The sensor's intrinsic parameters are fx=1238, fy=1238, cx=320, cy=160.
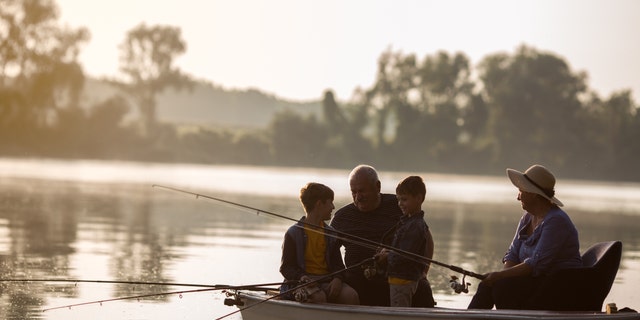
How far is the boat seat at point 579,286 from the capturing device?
28.1 feet

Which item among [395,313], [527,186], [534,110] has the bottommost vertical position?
[395,313]

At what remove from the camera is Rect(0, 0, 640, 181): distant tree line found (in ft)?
283

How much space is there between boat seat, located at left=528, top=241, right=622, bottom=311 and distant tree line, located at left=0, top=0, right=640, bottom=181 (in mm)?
78075

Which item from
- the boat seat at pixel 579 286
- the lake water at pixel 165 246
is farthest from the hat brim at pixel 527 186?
the lake water at pixel 165 246

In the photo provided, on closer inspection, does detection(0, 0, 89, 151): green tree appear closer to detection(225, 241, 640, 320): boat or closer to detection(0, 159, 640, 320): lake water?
detection(0, 159, 640, 320): lake water

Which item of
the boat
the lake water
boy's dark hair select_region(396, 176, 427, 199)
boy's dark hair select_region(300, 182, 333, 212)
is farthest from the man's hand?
the lake water

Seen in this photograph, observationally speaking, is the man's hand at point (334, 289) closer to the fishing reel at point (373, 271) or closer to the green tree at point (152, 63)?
the fishing reel at point (373, 271)

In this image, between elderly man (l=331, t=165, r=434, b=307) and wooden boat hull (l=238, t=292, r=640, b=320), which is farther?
elderly man (l=331, t=165, r=434, b=307)

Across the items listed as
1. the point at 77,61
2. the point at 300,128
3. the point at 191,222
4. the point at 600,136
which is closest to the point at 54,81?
the point at 77,61

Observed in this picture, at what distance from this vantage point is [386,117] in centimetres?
10238

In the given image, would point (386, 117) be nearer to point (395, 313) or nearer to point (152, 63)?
point (152, 63)

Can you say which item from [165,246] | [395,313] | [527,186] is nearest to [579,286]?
[527,186]

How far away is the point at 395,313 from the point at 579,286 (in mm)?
1332

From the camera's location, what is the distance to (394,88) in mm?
103562
